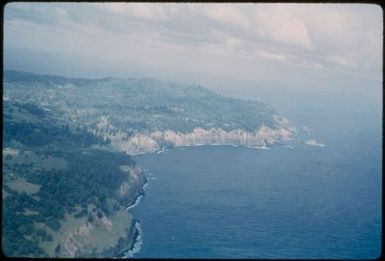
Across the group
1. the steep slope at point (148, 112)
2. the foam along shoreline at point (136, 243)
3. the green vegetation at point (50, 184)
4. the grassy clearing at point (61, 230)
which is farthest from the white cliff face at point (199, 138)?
the foam along shoreline at point (136, 243)

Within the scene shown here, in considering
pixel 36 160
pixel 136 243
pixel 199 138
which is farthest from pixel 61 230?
pixel 199 138

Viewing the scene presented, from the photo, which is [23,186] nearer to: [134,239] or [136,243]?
[134,239]

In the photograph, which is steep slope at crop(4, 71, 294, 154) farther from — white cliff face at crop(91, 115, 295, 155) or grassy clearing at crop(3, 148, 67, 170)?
grassy clearing at crop(3, 148, 67, 170)

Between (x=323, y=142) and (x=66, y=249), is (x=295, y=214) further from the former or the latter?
(x=323, y=142)

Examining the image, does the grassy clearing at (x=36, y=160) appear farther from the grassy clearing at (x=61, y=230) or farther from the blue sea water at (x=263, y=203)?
the blue sea water at (x=263, y=203)

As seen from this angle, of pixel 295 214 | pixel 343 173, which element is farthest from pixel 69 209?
pixel 343 173
